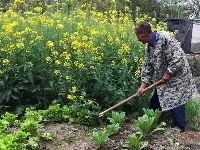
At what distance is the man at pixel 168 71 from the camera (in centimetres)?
585

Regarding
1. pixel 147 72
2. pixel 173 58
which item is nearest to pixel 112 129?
pixel 147 72

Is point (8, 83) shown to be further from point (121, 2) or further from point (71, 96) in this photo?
point (121, 2)

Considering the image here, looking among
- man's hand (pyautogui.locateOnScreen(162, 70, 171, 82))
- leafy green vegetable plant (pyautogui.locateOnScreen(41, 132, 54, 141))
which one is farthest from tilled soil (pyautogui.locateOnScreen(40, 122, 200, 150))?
man's hand (pyautogui.locateOnScreen(162, 70, 171, 82))

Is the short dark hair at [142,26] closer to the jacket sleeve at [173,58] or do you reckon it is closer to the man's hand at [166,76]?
the jacket sleeve at [173,58]

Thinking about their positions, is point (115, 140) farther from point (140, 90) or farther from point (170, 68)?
point (170, 68)

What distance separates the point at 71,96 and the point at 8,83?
126 centimetres

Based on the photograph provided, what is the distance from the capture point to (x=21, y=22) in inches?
314

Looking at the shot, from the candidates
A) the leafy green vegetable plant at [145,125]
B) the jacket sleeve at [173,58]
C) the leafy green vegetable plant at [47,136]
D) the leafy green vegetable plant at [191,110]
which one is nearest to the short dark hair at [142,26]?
the jacket sleeve at [173,58]

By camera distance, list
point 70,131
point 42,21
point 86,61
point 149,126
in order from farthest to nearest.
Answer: point 42,21 → point 86,61 → point 70,131 → point 149,126

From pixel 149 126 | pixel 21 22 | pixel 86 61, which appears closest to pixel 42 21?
pixel 21 22

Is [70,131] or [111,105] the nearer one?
[70,131]

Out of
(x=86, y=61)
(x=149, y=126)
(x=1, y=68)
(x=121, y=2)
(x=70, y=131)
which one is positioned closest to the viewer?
(x=149, y=126)

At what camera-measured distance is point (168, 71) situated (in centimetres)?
584

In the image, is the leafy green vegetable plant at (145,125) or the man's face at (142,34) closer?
the leafy green vegetable plant at (145,125)
